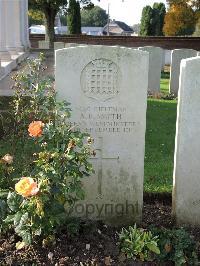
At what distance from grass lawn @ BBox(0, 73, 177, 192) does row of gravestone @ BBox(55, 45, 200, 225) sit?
941mm

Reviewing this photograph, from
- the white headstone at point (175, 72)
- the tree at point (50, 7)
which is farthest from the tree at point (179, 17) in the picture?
the white headstone at point (175, 72)

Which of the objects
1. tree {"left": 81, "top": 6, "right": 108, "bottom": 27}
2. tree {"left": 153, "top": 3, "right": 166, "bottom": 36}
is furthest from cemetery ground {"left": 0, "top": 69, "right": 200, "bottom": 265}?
tree {"left": 81, "top": 6, "right": 108, "bottom": 27}

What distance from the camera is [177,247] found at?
142 inches

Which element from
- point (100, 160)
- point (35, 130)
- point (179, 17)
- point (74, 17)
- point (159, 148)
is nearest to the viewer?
point (35, 130)

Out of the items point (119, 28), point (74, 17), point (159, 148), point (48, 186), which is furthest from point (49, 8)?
point (119, 28)

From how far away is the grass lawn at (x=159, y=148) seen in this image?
17.8 ft

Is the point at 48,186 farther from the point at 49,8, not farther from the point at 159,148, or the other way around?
the point at 49,8

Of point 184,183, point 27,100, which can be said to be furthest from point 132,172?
point 27,100

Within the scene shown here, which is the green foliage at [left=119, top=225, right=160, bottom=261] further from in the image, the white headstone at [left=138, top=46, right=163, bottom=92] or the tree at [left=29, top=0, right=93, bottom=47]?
the tree at [left=29, top=0, right=93, bottom=47]

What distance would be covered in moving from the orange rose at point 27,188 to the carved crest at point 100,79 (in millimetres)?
1185

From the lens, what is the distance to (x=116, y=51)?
3873 mm

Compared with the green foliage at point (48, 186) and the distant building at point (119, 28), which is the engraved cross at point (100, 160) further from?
the distant building at point (119, 28)

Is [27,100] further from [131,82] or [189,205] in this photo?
[189,205]

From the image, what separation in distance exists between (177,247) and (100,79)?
1521mm
